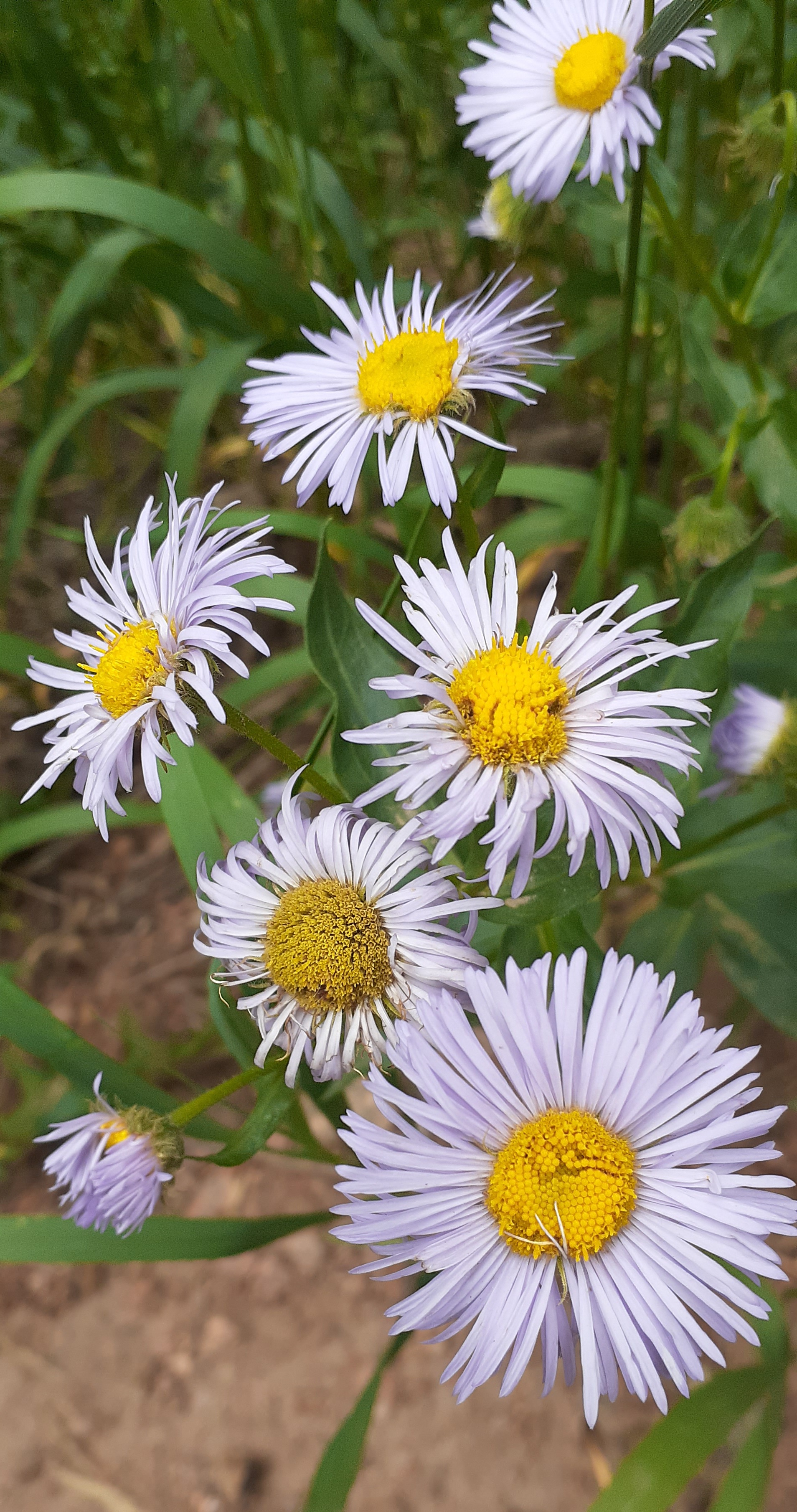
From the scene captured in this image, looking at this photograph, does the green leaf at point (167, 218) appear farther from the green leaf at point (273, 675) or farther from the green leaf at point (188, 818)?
the green leaf at point (188, 818)

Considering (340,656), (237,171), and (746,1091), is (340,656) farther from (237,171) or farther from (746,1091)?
(237,171)

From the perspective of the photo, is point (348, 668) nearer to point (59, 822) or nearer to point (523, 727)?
point (523, 727)

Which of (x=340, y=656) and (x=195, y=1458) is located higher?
(x=340, y=656)

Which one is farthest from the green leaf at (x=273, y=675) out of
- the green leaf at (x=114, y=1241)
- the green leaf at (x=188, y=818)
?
the green leaf at (x=114, y=1241)

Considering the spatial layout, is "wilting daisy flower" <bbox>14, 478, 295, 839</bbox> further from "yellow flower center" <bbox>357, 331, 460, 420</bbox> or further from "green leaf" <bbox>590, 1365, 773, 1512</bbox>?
"green leaf" <bbox>590, 1365, 773, 1512</bbox>

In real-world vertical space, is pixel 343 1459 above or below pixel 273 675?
below

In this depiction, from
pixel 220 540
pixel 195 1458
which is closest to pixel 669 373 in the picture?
pixel 220 540

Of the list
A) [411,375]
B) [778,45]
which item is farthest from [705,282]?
[411,375]
